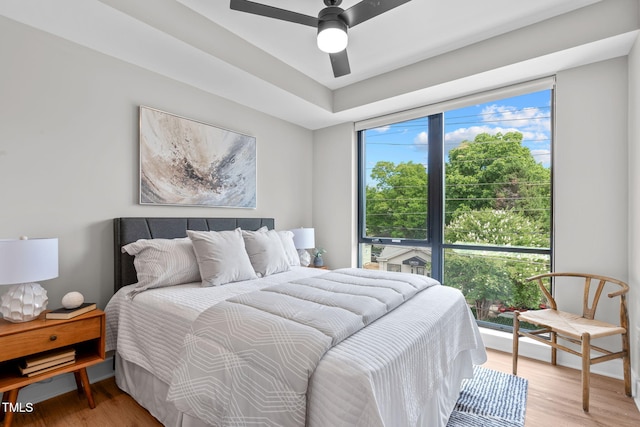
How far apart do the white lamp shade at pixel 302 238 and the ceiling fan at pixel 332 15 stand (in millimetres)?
2063

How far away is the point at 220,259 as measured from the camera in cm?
235

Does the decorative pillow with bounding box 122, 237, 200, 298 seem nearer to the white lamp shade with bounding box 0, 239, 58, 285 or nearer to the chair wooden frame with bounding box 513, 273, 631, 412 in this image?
the white lamp shade with bounding box 0, 239, 58, 285

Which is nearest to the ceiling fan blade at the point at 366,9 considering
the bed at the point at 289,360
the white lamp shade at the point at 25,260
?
the bed at the point at 289,360

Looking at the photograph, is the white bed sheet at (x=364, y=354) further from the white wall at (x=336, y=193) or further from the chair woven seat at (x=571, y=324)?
the white wall at (x=336, y=193)

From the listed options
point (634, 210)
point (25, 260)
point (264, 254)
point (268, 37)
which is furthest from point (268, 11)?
point (634, 210)

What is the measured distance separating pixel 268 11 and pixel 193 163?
158cm

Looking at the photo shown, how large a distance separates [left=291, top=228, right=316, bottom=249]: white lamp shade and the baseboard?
Answer: 1963 mm

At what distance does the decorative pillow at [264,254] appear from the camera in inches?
106

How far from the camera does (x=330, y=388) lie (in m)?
1.12

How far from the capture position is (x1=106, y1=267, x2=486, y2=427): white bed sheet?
110 centimetres

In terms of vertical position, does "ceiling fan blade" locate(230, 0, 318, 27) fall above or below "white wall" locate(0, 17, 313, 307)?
above

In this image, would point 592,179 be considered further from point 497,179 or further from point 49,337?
point 49,337

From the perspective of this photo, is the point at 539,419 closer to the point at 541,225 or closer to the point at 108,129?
the point at 541,225

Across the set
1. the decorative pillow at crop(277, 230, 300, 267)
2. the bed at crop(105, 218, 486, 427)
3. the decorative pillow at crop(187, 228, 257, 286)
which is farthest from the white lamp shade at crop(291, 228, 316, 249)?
the decorative pillow at crop(187, 228, 257, 286)
